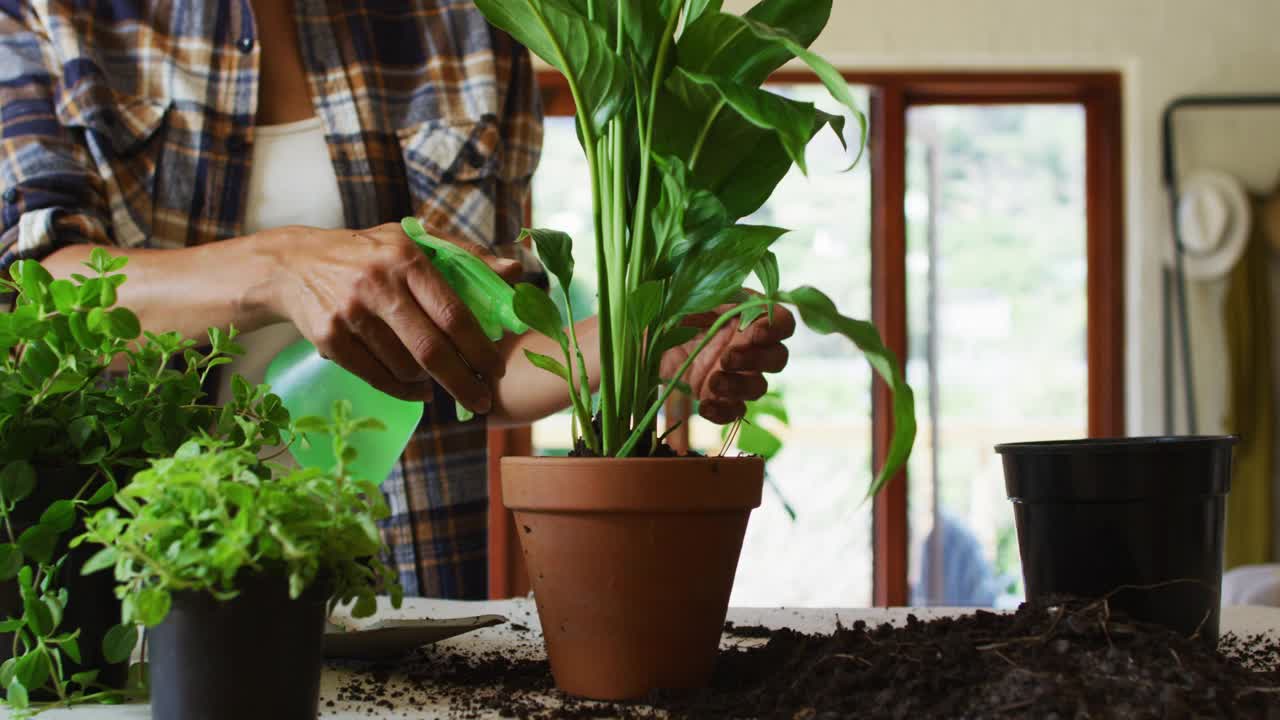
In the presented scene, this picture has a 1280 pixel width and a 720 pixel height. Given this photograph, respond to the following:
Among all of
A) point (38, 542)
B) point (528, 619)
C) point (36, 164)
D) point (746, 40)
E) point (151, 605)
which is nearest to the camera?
point (151, 605)

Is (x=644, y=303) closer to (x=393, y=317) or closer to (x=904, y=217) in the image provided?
(x=393, y=317)

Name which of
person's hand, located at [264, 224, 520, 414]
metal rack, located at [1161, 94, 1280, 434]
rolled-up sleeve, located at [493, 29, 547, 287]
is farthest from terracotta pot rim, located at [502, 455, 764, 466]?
metal rack, located at [1161, 94, 1280, 434]

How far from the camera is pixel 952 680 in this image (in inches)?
21.2

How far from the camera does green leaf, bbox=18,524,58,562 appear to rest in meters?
0.52

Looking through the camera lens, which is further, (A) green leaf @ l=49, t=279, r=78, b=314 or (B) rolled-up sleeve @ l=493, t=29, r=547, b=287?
(B) rolled-up sleeve @ l=493, t=29, r=547, b=287

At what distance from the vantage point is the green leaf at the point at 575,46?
0.60 meters

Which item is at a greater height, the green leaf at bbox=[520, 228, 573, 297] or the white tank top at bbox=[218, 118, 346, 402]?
the white tank top at bbox=[218, 118, 346, 402]

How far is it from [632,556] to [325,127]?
0.83 metres

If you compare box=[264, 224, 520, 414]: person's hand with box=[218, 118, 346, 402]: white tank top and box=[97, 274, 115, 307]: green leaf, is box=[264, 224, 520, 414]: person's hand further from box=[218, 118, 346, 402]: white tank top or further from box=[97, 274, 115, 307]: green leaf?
box=[218, 118, 346, 402]: white tank top

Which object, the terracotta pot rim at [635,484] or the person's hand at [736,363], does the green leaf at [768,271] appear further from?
the terracotta pot rim at [635,484]

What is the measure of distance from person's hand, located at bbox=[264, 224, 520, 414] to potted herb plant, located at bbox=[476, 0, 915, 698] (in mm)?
55

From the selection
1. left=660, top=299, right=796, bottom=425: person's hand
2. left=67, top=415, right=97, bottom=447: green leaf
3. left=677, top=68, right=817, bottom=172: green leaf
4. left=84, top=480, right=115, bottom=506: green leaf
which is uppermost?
left=677, top=68, right=817, bottom=172: green leaf

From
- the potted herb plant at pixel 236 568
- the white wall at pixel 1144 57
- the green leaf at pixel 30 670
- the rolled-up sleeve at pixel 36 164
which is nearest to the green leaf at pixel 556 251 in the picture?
the potted herb plant at pixel 236 568

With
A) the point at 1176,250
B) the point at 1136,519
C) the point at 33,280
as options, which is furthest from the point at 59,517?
the point at 1176,250
